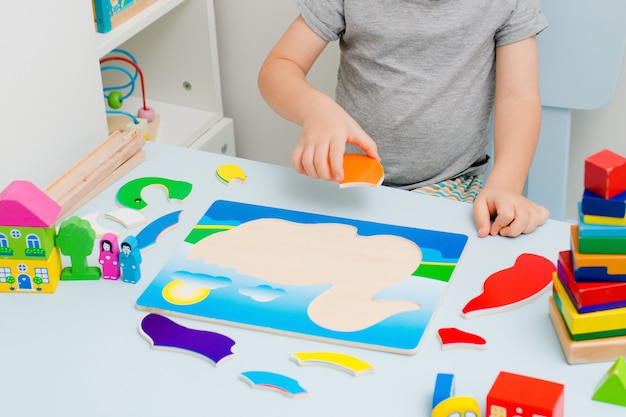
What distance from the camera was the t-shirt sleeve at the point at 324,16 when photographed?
1.15 metres

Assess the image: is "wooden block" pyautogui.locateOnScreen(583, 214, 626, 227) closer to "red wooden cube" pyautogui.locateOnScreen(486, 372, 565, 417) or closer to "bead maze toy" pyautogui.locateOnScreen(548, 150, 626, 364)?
"bead maze toy" pyautogui.locateOnScreen(548, 150, 626, 364)

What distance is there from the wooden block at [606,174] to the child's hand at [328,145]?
0.27 meters

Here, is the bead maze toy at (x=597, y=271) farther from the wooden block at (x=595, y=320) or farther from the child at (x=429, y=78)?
the child at (x=429, y=78)

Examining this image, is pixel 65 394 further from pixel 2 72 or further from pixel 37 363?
pixel 2 72

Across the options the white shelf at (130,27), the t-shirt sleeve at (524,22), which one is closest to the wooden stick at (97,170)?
the white shelf at (130,27)

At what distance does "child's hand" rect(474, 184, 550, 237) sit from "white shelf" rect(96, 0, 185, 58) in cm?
55

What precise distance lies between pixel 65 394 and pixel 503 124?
649 mm

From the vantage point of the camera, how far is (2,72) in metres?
0.91

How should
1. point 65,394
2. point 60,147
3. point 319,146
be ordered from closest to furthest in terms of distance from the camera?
point 65,394, point 319,146, point 60,147

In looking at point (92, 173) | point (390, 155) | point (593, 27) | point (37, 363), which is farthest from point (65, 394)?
point (593, 27)

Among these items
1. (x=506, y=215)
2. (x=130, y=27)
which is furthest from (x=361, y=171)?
(x=130, y=27)

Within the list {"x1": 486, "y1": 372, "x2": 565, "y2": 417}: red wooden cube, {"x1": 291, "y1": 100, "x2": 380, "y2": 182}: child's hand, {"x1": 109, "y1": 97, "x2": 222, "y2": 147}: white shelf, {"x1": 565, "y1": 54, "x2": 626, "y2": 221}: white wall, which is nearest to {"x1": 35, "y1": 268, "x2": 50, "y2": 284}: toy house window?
{"x1": 291, "y1": 100, "x2": 380, "y2": 182}: child's hand

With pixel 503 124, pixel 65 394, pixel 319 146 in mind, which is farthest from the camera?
pixel 503 124

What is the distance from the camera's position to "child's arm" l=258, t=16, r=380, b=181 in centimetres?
90
